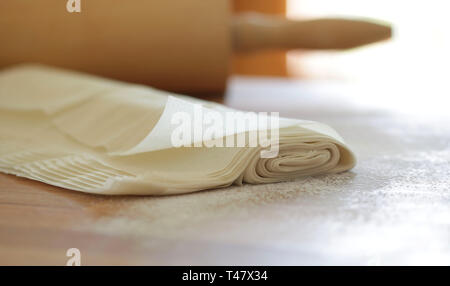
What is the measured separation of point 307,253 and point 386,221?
11cm

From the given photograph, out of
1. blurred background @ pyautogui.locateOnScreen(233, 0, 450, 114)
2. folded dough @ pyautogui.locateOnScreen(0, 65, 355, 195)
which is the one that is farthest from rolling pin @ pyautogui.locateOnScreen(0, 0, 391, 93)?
blurred background @ pyautogui.locateOnScreen(233, 0, 450, 114)

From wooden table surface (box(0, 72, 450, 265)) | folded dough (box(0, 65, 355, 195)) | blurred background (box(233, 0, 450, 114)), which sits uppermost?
blurred background (box(233, 0, 450, 114))

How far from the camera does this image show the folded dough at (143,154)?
25.1 inches

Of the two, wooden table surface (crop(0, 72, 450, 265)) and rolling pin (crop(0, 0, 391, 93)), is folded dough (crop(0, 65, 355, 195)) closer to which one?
wooden table surface (crop(0, 72, 450, 265))

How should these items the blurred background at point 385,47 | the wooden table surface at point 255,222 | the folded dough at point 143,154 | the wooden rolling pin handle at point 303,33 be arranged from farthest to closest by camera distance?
the blurred background at point 385,47 < the wooden rolling pin handle at point 303,33 < the folded dough at point 143,154 < the wooden table surface at point 255,222

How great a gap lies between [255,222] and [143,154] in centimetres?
21

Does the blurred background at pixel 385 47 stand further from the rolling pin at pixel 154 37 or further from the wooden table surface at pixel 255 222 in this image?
the wooden table surface at pixel 255 222

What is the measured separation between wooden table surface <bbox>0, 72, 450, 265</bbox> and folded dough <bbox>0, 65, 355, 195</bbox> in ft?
0.05

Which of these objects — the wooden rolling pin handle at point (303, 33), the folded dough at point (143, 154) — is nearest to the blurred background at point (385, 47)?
the wooden rolling pin handle at point (303, 33)

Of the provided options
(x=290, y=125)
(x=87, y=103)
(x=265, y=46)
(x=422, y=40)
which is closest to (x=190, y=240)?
(x=290, y=125)

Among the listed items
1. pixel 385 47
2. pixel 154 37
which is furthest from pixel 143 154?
pixel 385 47

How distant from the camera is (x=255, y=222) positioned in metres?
0.54

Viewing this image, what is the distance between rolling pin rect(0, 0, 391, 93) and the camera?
57.3 inches

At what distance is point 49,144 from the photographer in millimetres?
849
